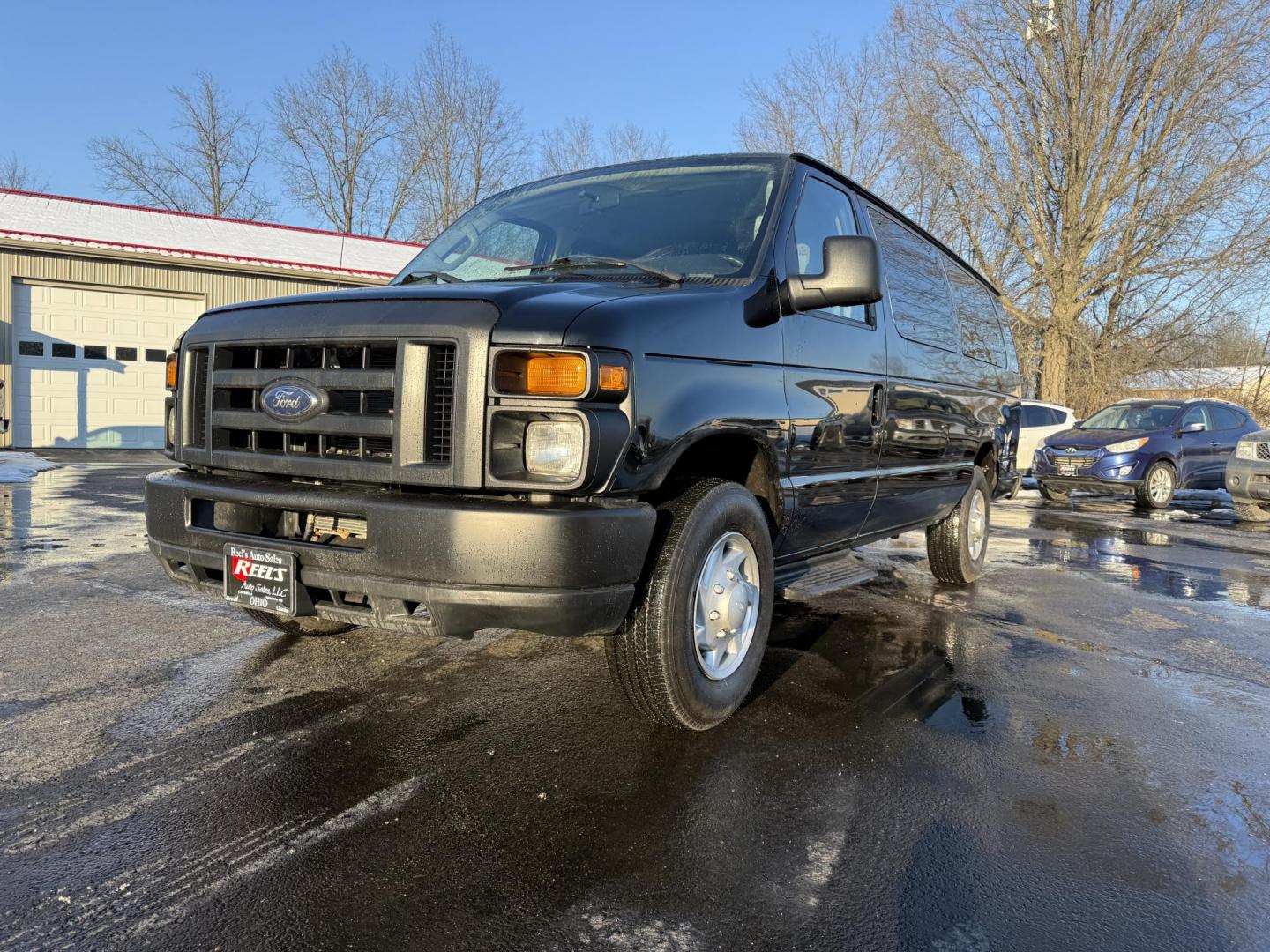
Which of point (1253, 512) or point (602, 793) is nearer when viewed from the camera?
point (602, 793)

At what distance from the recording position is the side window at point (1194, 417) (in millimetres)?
13047

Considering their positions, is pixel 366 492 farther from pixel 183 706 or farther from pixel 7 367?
pixel 7 367

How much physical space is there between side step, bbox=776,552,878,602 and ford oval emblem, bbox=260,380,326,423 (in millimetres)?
1980

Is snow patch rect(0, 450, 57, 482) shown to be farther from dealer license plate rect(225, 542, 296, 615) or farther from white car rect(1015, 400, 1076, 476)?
white car rect(1015, 400, 1076, 476)

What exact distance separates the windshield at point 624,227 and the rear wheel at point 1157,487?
11.1m

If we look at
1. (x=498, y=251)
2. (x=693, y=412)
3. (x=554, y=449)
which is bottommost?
(x=554, y=449)

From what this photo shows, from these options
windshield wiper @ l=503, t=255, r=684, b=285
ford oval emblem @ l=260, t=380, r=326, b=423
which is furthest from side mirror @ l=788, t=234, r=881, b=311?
ford oval emblem @ l=260, t=380, r=326, b=423

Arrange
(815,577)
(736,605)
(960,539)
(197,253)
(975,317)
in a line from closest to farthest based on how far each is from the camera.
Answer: (736,605)
(815,577)
(960,539)
(975,317)
(197,253)

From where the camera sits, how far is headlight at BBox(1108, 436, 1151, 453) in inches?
496

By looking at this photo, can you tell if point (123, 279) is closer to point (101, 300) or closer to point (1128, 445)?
point (101, 300)

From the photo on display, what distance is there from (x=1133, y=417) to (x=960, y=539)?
31.3 feet

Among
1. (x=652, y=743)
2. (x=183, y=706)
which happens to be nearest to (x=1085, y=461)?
(x=652, y=743)

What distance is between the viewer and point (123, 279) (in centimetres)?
1748

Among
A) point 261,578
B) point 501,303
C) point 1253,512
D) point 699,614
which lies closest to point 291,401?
point 261,578
